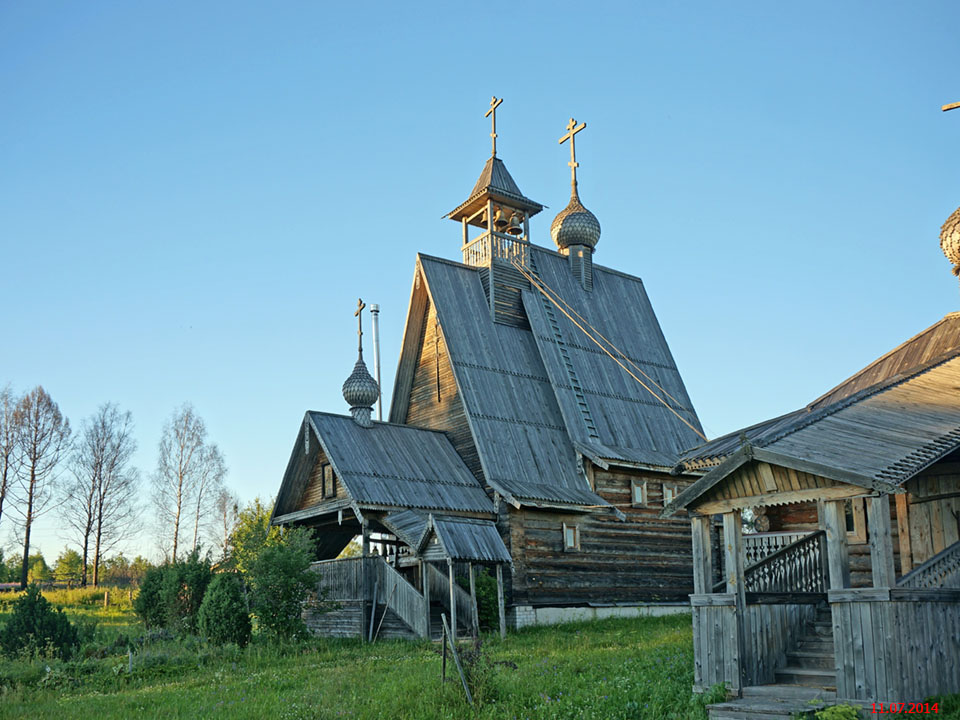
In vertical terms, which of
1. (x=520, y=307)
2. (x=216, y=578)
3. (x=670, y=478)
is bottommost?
(x=216, y=578)

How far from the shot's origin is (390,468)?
77.9 feet

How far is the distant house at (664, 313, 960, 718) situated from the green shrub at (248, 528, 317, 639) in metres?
9.14

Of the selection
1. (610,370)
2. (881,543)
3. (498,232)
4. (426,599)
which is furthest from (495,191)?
(881,543)

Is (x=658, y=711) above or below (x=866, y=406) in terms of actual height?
below

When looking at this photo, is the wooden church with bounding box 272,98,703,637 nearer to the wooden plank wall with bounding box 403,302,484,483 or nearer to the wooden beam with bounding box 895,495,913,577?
the wooden plank wall with bounding box 403,302,484,483

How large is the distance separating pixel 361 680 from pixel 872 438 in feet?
26.6

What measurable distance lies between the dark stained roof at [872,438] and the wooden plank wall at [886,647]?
1352 mm

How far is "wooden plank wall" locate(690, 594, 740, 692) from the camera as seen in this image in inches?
467

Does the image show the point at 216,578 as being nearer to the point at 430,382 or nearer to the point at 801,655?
the point at 430,382

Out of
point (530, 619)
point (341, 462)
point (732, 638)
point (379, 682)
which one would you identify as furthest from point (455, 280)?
point (732, 638)

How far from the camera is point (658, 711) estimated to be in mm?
11539

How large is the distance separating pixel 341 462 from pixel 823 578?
12.0 metres

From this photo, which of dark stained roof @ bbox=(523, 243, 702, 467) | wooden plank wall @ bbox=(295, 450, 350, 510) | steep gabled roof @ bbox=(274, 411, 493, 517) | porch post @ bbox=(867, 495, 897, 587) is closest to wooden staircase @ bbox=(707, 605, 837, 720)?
porch post @ bbox=(867, 495, 897, 587)

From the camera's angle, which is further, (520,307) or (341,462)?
(520,307)
